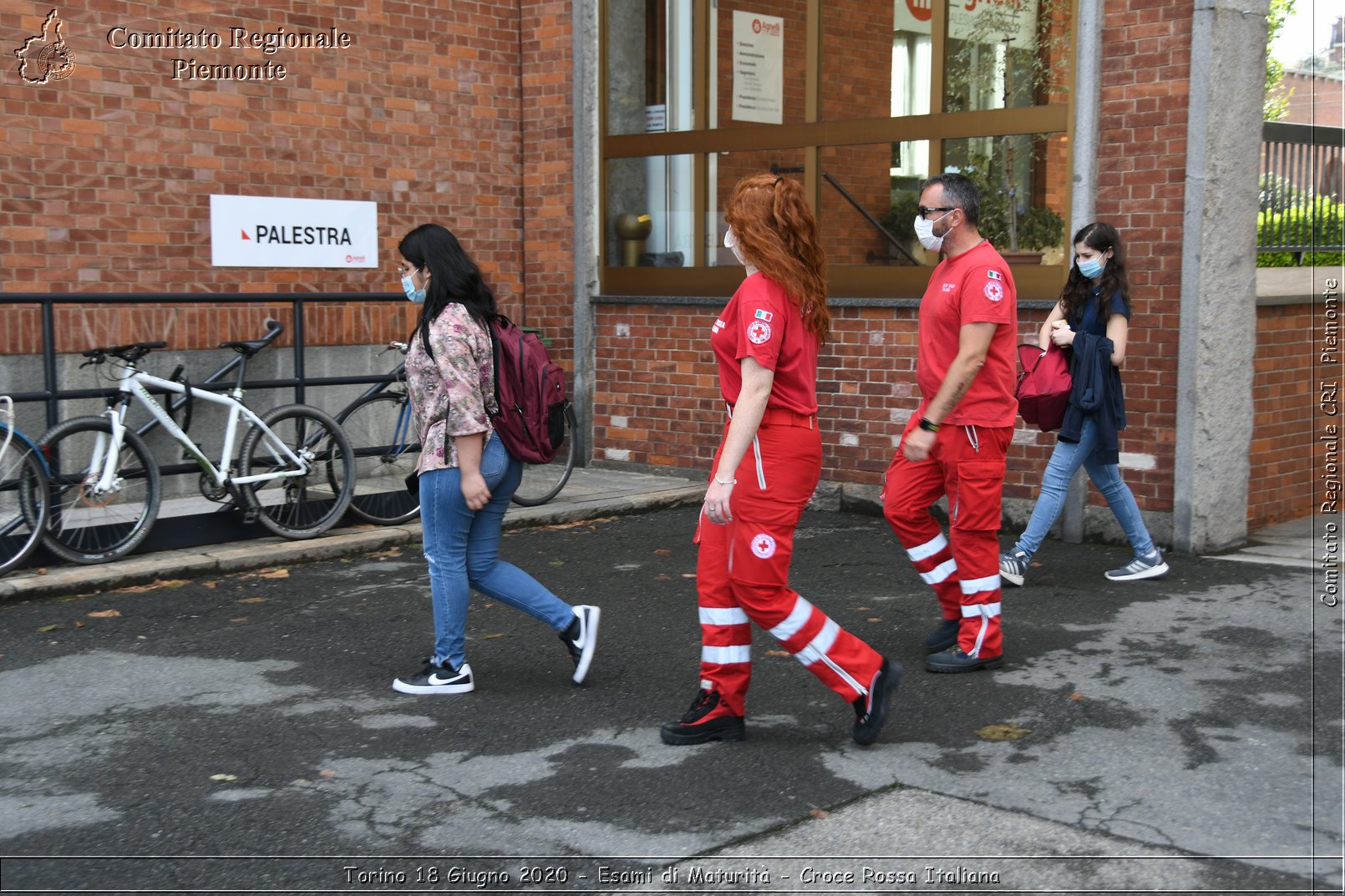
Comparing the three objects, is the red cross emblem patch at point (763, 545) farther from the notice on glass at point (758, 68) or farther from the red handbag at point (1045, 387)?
the notice on glass at point (758, 68)

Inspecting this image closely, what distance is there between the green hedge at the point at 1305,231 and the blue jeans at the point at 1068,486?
1.88m

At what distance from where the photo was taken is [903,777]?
4.36 m

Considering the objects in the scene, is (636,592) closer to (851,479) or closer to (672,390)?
(851,479)

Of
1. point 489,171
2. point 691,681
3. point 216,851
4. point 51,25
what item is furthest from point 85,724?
point 489,171

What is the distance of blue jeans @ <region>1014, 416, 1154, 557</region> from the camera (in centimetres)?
692

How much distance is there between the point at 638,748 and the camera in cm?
467

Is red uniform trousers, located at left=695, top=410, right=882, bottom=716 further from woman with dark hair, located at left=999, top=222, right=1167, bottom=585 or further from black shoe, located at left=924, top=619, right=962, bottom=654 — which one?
woman with dark hair, located at left=999, top=222, right=1167, bottom=585

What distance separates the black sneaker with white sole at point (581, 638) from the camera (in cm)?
538

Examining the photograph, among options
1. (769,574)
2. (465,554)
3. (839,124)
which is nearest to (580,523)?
(839,124)

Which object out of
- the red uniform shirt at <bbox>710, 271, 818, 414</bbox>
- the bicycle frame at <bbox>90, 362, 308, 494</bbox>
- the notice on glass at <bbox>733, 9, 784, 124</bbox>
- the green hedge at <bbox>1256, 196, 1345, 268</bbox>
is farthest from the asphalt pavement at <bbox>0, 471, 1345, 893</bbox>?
the notice on glass at <bbox>733, 9, 784, 124</bbox>

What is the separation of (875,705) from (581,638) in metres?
1.30

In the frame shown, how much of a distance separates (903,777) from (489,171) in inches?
303

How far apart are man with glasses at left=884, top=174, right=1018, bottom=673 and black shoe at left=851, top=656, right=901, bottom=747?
39.8 inches

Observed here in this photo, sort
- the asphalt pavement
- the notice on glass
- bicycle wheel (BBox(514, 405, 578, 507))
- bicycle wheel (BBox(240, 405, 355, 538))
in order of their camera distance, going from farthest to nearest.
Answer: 1. the notice on glass
2. bicycle wheel (BBox(514, 405, 578, 507))
3. bicycle wheel (BBox(240, 405, 355, 538))
4. the asphalt pavement
